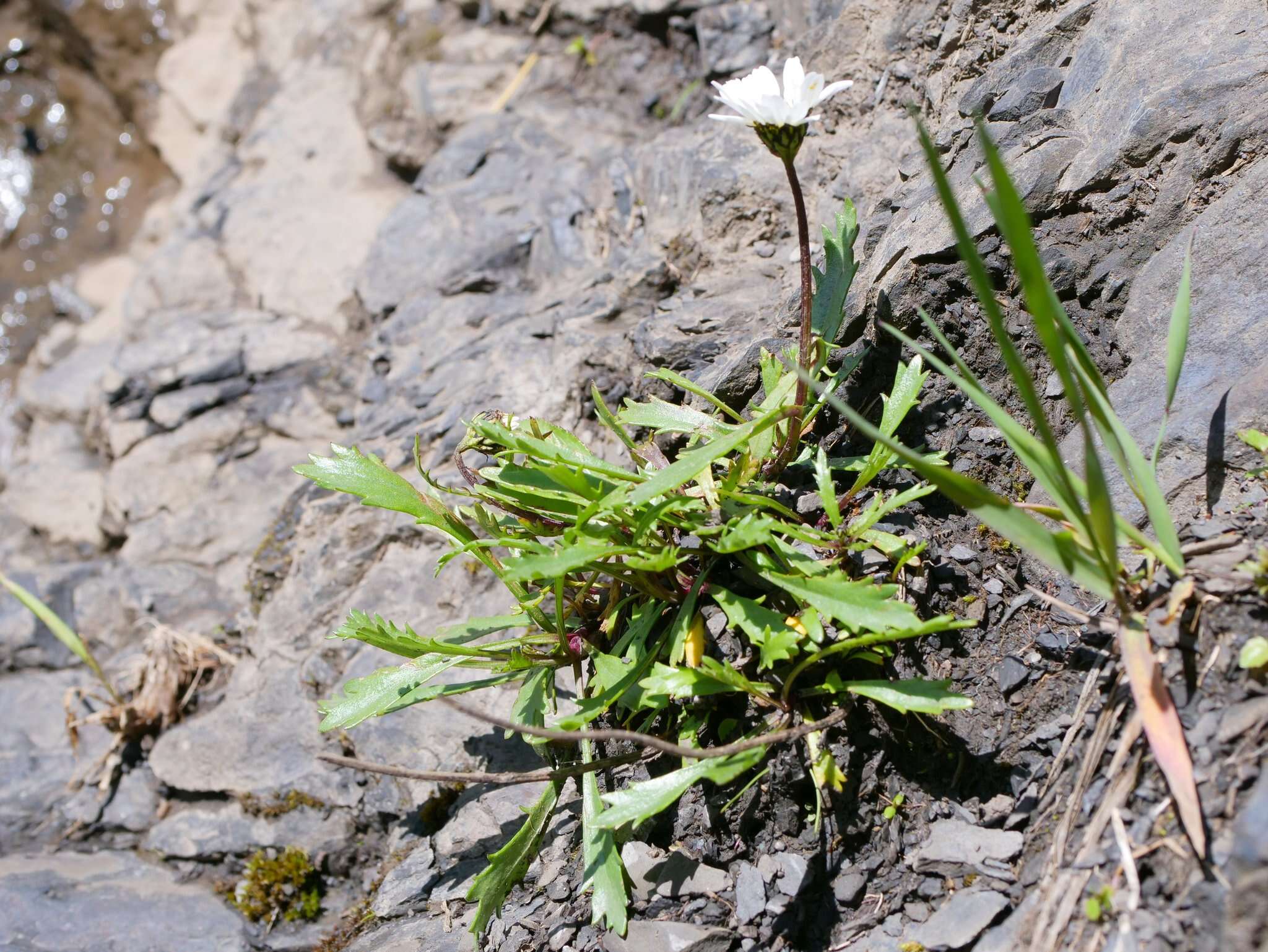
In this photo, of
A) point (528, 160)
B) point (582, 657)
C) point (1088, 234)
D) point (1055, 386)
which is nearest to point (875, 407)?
point (1055, 386)

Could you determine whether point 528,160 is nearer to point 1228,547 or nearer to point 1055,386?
point 1055,386

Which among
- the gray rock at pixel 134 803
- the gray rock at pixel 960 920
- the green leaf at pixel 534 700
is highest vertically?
the green leaf at pixel 534 700

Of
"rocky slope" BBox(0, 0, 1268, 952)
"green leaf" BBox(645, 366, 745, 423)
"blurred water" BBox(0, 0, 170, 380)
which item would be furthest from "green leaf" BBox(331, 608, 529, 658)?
"blurred water" BBox(0, 0, 170, 380)

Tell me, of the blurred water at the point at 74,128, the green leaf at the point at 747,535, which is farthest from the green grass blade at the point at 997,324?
the blurred water at the point at 74,128

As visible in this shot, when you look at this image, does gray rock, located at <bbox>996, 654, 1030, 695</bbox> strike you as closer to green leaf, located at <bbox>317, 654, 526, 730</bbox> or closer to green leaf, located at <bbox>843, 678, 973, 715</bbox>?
green leaf, located at <bbox>843, 678, 973, 715</bbox>

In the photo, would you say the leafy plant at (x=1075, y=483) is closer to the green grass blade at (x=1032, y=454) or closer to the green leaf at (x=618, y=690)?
the green grass blade at (x=1032, y=454)
